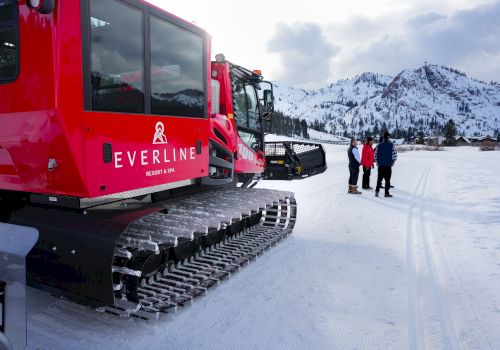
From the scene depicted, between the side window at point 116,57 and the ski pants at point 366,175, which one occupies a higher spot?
the side window at point 116,57

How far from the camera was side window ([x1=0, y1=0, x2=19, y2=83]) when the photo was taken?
3.26 meters

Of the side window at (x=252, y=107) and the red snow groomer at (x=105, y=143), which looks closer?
the red snow groomer at (x=105, y=143)

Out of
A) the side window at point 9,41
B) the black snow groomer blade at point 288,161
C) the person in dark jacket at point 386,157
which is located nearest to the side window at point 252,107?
the black snow groomer blade at point 288,161

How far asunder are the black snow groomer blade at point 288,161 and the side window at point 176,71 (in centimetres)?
391

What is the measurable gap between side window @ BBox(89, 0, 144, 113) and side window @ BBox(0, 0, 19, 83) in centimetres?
64

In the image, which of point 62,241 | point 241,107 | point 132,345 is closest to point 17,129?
point 62,241

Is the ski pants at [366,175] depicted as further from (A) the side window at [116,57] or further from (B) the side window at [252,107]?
(A) the side window at [116,57]

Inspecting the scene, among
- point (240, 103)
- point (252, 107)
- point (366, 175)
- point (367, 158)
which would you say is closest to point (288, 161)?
point (252, 107)

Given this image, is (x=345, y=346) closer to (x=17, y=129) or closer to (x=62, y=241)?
(x=62, y=241)

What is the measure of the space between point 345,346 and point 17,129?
3.22 m

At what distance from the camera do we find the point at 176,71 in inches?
164

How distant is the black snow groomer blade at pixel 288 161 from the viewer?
8.30 meters

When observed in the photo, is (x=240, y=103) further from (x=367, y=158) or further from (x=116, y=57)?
(x=367, y=158)

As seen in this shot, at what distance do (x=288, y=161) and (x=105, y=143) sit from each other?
5360 mm
